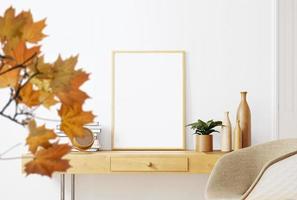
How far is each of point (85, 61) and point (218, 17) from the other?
43.1 inches

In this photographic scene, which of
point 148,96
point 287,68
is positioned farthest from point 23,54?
point 287,68

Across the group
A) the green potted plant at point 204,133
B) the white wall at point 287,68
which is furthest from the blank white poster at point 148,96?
the white wall at point 287,68

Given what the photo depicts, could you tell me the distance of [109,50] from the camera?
389cm

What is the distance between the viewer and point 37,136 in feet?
1.30

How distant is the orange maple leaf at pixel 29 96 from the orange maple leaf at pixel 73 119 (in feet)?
0.09

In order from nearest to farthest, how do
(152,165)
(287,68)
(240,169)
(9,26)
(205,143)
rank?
(9,26) → (240,169) → (152,165) → (205,143) → (287,68)

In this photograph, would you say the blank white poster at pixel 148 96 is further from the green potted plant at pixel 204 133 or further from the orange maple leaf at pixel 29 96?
the orange maple leaf at pixel 29 96

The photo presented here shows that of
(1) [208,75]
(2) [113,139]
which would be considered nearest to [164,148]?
(2) [113,139]

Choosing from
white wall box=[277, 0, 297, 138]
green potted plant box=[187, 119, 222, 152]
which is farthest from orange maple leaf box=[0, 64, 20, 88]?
white wall box=[277, 0, 297, 138]

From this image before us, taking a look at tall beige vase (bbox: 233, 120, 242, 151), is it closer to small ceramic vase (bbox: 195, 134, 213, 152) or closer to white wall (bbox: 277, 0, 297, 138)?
small ceramic vase (bbox: 195, 134, 213, 152)

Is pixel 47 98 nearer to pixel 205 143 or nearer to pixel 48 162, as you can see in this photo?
pixel 48 162

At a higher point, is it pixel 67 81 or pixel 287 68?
pixel 287 68

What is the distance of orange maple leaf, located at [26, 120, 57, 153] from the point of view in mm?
391

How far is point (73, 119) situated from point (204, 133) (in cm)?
326
